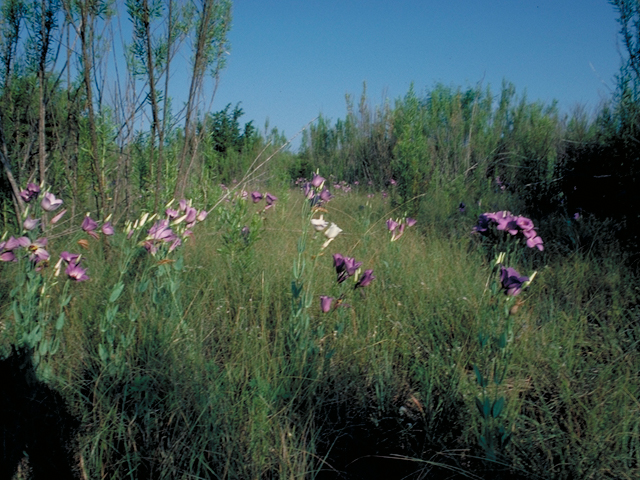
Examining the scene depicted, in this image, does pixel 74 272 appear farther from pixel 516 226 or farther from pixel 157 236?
pixel 516 226

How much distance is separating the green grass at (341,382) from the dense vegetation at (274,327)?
12mm

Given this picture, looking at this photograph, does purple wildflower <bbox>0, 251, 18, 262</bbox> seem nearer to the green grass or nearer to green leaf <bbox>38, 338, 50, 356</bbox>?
green leaf <bbox>38, 338, 50, 356</bbox>

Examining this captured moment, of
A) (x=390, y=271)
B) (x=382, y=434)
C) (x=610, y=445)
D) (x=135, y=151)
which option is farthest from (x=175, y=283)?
(x=135, y=151)

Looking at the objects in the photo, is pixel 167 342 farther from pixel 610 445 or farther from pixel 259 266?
pixel 610 445

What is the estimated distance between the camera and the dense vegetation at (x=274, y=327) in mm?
1345

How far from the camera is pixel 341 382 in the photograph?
1708 mm

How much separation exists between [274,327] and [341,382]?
Answer: 54 cm

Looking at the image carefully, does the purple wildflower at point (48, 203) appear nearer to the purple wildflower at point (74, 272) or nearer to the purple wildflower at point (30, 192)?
the purple wildflower at point (30, 192)

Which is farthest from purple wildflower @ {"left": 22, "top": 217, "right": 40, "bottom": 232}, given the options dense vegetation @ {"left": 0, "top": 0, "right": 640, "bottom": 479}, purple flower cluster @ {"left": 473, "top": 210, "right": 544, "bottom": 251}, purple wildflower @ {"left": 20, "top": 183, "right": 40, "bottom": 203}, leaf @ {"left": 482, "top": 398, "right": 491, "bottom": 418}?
purple flower cluster @ {"left": 473, "top": 210, "right": 544, "bottom": 251}

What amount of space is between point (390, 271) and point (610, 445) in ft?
4.94

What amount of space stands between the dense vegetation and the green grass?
0.04 ft

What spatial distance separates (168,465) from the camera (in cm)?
123

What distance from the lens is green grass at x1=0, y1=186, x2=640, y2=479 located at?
51.9 inches

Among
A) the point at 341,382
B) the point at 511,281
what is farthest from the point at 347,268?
the point at 511,281
